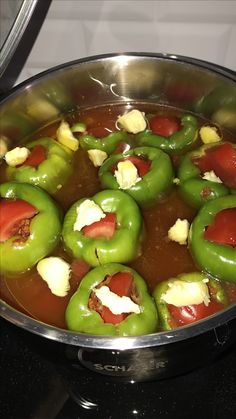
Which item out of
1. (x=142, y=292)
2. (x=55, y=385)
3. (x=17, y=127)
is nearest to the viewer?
(x=142, y=292)

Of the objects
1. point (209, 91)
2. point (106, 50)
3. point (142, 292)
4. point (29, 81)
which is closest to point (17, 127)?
point (29, 81)

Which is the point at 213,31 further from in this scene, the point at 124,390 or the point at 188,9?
the point at 124,390

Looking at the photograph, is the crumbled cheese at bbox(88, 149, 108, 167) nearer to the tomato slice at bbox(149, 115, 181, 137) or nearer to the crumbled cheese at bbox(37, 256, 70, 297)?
the tomato slice at bbox(149, 115, 181, 137)

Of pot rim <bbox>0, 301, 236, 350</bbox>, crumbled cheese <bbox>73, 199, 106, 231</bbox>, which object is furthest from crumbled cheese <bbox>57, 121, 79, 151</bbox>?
pot rim <bbox>0, 301, 236, 350</bbox>

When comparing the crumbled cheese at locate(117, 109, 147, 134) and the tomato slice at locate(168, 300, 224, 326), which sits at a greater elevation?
the crumbled cheese at locate(117, 109, 147, 134)

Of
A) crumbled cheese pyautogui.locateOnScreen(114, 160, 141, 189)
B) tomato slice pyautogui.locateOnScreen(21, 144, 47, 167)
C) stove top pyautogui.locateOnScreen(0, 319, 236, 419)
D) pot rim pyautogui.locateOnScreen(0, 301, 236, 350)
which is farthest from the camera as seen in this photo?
tomato slice pyautogui.locateOnScreen(21, 144, 47, 167)

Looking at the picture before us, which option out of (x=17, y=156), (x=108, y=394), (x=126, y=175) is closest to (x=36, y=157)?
(x=17, y=156)

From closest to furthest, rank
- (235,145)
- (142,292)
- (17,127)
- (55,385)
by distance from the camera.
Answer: (142,292), (55,385), (235,145), (17,127)

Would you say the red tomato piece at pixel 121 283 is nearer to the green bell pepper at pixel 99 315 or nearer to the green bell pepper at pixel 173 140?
the green bell pepper at pixel 99 315
